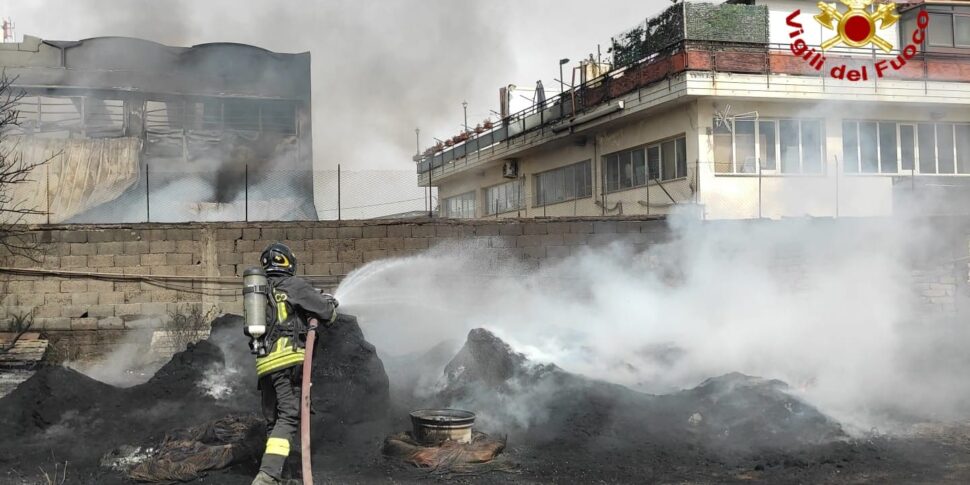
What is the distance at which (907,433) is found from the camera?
7.39 metres

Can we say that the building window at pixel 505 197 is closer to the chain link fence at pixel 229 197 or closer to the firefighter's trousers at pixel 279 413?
the chain link fence at pixel 229 197

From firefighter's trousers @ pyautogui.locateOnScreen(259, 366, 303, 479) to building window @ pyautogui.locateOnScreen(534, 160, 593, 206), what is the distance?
1637 centimetres

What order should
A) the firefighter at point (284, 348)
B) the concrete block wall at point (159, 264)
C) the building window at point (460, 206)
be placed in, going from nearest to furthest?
the firefighter at point (284, 348) → the concrete block wall at point (159, 264) → the building window at point (460, 206)

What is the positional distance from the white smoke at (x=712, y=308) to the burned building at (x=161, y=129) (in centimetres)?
449

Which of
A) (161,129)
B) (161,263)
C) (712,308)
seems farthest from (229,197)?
(712,308)

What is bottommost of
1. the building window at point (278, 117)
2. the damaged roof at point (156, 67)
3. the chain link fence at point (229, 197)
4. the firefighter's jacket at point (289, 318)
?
the firefighter's jacket at point (289, 318)

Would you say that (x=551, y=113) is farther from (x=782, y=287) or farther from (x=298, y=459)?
(x=298, y=459)

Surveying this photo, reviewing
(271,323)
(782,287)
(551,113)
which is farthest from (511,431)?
(551,113)

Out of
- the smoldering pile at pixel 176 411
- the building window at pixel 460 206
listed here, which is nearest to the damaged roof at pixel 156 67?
the building window at pixel 460 206

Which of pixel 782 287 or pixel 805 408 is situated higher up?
pixel 782 287

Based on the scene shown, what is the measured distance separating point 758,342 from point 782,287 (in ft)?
9.32

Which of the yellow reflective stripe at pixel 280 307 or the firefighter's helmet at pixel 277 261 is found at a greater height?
the firefighter's helmet at pixel 277 261

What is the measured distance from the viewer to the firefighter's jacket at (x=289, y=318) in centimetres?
576

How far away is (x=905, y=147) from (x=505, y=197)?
40.1 ft
